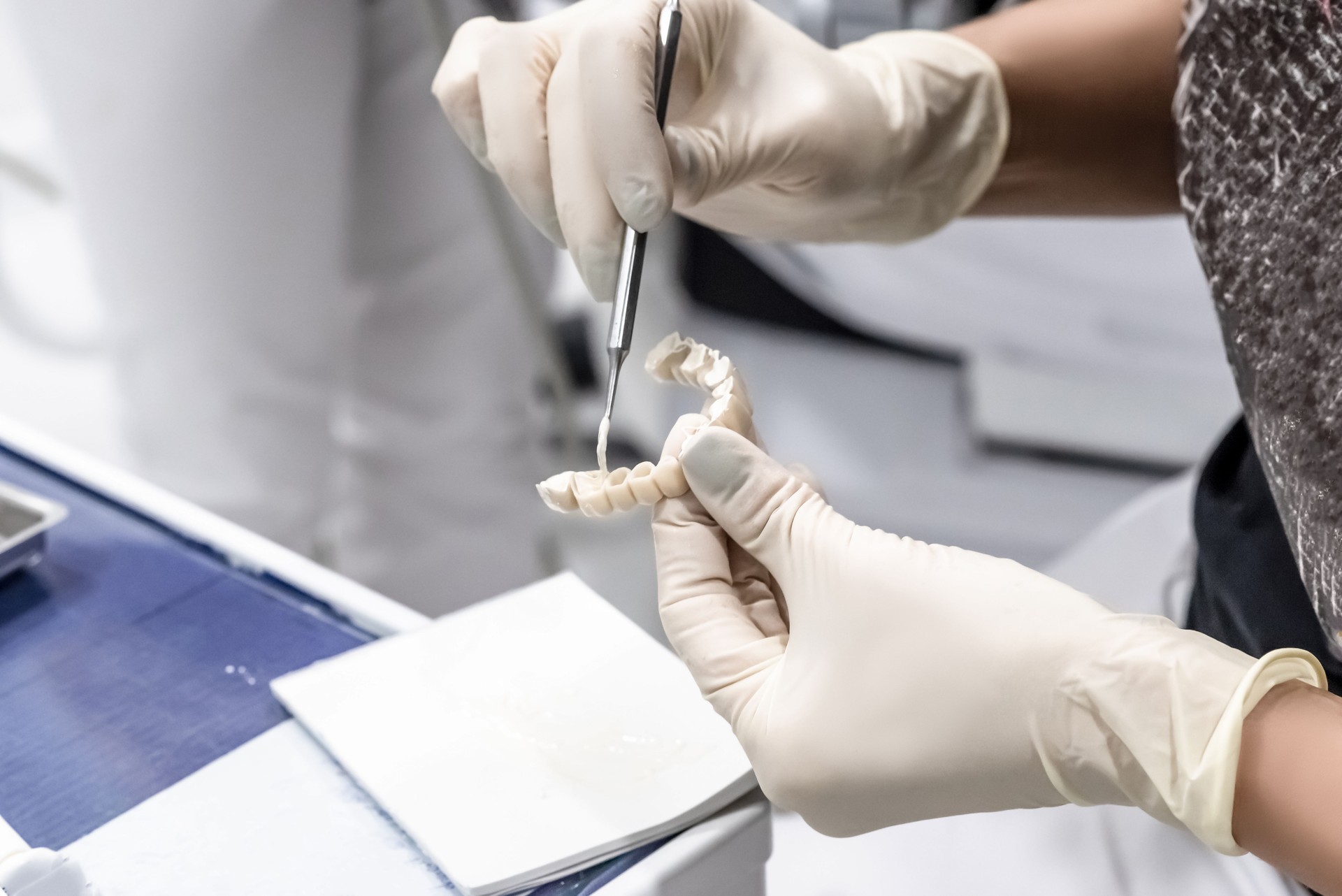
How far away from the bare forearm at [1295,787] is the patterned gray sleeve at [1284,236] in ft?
0.46

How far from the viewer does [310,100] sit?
1.18 m

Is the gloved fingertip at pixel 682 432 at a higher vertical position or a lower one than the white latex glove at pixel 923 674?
higher

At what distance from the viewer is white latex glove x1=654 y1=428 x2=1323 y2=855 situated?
50cm

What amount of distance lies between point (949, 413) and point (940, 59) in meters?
1.26

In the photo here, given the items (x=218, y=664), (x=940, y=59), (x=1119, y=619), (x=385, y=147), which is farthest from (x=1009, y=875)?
(x=385, y=147)

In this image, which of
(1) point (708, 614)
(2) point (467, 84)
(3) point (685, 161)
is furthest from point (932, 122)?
(1) point (708, 614)

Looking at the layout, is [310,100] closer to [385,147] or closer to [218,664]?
[385,147]

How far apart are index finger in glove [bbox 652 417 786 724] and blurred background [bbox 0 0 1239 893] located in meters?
0.20

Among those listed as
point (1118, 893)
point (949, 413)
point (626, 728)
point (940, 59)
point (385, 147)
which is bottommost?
point (949, 413)

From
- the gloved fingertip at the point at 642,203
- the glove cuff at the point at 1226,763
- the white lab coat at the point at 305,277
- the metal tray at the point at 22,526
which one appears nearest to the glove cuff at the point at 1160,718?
the glove cuff at the point at 1226,763

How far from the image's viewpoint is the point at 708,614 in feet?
1.95

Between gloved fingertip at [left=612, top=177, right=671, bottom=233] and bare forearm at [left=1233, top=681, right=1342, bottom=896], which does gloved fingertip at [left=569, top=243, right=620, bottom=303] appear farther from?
bare forearm at [left=1233, top=681, right=1342, bottom=896]

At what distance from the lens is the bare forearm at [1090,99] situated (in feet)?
2.91

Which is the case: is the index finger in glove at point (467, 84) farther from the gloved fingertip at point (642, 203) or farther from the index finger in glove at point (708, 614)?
the index finger in glove at point (708, 614)
